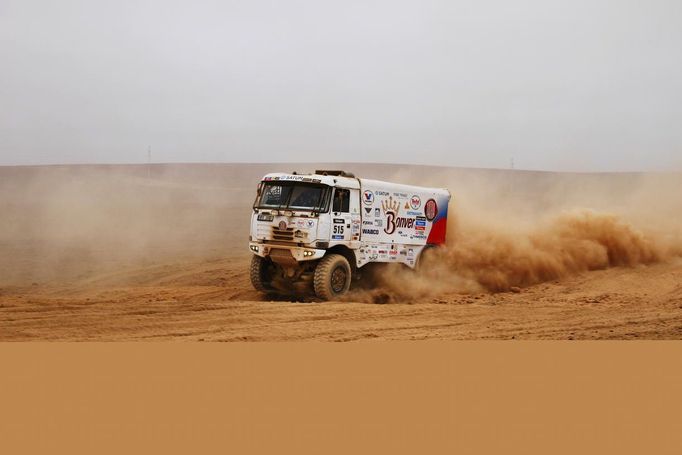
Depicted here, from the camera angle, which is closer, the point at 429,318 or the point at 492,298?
the point at 429,318

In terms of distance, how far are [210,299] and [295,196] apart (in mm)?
3734

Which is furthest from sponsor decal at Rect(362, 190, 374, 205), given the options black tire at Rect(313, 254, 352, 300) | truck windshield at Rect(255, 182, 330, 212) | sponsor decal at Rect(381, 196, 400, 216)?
black tire at Rect(313, 254, 352, 300)

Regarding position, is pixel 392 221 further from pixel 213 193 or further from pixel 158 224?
pixel 213 193

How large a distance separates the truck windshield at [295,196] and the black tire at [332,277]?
1.35 m

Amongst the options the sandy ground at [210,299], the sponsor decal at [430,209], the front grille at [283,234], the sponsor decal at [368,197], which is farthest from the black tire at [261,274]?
the sponsor decal at [430,209]

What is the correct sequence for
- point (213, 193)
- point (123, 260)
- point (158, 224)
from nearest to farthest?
1. point (123, 260)
2. point (158, 224)
3. point (213, 193)

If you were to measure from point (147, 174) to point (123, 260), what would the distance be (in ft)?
170

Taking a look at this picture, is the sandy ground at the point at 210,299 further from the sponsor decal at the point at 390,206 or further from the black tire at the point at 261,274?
the sponsor decal at the point at 390,206

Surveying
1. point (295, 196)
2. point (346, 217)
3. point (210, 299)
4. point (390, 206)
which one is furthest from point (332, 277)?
point (210, 299)

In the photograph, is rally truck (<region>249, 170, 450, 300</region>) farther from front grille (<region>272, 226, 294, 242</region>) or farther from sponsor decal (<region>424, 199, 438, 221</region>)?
sponsor decal (<region>424, 199, 438, 221</region>)

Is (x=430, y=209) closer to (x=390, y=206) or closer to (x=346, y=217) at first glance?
(x=390, y=206)

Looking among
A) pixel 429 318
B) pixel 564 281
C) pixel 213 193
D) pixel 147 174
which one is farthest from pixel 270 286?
pixel 147 174

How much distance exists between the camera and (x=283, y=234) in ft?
56.0

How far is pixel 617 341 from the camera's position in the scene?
11852 millimetres
